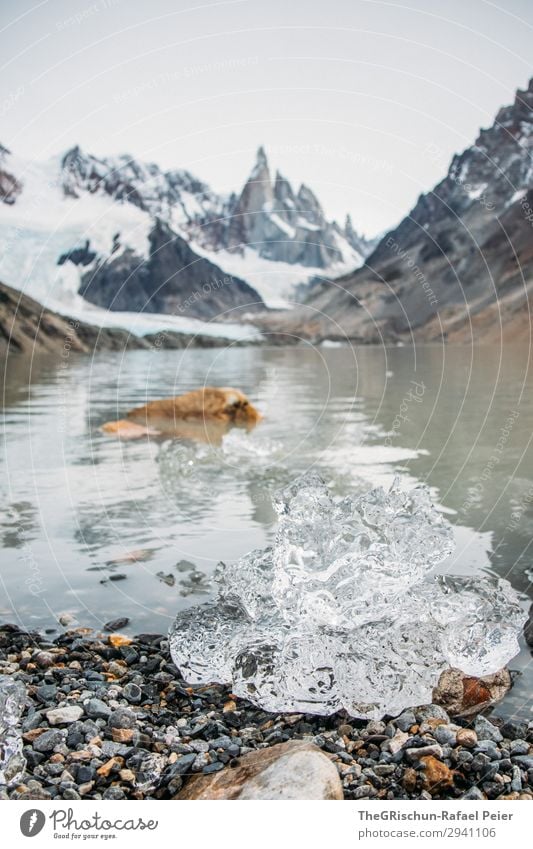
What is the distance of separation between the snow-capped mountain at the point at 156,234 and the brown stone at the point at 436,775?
44.0 m

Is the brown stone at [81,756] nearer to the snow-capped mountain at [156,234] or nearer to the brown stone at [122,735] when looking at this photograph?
the brown stone at [122,735]

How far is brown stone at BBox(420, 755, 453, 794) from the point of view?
13.2 feet

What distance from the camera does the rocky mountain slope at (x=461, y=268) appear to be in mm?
74938

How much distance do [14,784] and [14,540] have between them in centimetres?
394

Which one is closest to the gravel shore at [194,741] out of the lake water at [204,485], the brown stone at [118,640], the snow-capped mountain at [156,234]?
the brown stone at [118,640]

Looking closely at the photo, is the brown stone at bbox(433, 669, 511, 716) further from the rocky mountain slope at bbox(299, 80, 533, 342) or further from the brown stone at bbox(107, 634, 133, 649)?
the rocky mountain slope at bbox(299, 80, 533, 342)

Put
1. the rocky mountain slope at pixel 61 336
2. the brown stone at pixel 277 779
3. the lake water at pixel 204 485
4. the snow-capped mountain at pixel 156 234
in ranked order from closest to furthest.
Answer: the brown stone at pixel 277 779
the lake water at pixel 204 485
the snow-capped mountain at pixel 156 234
the rocky mountain slope at pixel 61 336

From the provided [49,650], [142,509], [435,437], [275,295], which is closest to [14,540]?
[142,509]

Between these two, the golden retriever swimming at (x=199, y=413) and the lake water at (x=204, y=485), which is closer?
the lake water at (x=204, y=485)

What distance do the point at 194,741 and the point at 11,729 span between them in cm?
97

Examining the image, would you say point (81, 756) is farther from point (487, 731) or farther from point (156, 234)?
point (156, 234)

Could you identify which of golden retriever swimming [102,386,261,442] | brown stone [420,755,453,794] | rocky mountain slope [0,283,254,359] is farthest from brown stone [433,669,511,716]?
rocky mountain slope [0,283,254,359]
